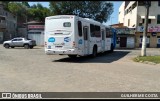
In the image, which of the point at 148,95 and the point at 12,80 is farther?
the point at 12,80

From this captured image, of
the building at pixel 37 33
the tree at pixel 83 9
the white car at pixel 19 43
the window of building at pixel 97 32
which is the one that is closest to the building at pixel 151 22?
the tree at pixel 83 9

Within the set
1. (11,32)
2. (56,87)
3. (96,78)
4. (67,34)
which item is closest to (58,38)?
(67,34)

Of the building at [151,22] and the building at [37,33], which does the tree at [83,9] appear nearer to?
the building at [151,22]

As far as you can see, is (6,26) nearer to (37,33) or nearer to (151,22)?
(37,33)

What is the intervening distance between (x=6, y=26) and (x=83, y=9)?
1174 inches

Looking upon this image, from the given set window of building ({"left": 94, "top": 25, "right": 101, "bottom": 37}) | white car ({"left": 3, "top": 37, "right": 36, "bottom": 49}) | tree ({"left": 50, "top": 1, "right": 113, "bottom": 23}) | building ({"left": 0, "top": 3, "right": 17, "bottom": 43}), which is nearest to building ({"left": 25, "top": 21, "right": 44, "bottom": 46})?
tree ({"left": 50, "top": 1, "right": 113, "bottom": 23})

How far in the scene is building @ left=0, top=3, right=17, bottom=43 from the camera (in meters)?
66.6

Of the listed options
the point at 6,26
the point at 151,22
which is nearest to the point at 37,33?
the point at 6,26

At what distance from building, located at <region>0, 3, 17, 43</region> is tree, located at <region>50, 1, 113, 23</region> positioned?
2259 centimetres

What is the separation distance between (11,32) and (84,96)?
227 feet

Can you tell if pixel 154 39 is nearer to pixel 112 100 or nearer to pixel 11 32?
pixel 11 32

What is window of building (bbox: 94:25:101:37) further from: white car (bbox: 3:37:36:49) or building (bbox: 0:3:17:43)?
building (bbox: 0:3:17:43)

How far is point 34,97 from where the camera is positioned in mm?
8094

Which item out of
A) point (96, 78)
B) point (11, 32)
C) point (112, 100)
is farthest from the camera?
point (11, 32)
